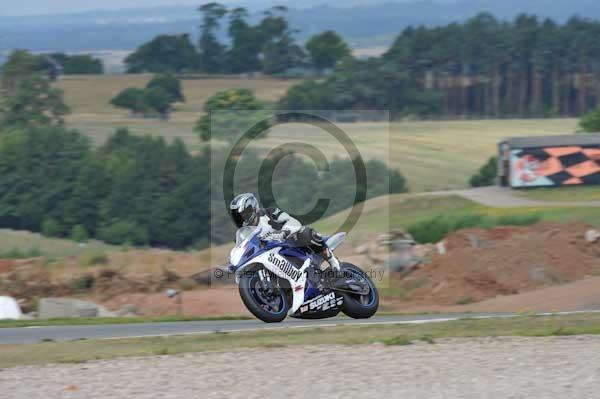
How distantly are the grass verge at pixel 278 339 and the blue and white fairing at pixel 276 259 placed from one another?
51 centimetres

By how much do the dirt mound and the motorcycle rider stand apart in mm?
12779

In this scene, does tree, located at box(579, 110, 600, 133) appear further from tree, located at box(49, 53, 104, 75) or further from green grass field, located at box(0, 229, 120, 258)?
tree, located at box(49, 53, 104, 75)

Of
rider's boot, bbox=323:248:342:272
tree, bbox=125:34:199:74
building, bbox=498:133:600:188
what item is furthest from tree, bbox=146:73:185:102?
rider's boot, bbox=323:248:342:272

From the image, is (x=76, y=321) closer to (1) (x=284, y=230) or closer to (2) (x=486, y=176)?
(1) (x=284, y=230)

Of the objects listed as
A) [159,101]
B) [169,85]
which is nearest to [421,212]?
[159,101]

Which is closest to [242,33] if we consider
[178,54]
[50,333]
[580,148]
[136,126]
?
[178,54]

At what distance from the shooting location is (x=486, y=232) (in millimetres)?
31906

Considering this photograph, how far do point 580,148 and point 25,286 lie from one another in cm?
2913

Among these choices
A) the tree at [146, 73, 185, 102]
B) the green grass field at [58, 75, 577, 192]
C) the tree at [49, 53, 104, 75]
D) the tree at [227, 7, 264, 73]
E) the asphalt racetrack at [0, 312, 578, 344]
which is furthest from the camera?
the tree at [49, 53, 104, 75]

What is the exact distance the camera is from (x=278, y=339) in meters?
13.1

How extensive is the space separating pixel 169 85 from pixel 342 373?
9559cm

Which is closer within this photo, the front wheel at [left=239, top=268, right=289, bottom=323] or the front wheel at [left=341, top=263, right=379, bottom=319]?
the front wheel at [left=239, top=268, right=289, bottom=323]

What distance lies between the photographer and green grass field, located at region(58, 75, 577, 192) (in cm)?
6294

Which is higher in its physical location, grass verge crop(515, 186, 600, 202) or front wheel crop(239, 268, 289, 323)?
front wheel crop(239, 268, 289, 323)
